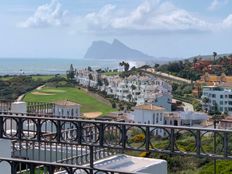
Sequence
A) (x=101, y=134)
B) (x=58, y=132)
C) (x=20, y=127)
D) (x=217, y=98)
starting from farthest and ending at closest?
(x=217, y=98) → (x=20, y=127) → (x=58, y=132) → (x=101, y=134)

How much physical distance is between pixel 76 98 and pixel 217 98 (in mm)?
18356

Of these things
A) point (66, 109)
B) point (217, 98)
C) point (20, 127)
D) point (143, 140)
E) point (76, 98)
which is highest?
point (20, 127)

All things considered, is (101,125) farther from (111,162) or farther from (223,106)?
(223,106)

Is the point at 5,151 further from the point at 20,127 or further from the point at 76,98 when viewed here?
the point at 76,98

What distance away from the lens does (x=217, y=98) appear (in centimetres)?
6084

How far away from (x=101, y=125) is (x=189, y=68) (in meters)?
75.0

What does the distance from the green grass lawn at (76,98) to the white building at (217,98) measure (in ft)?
41.0

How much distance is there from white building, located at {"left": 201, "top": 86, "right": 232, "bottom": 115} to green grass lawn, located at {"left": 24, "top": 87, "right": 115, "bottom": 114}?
12483 mm

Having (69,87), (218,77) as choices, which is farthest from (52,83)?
(218,77)

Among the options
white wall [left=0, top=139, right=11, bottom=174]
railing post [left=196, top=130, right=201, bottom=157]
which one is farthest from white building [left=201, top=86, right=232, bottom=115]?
railing post [left=196, top=130, right=201, bottom=157]

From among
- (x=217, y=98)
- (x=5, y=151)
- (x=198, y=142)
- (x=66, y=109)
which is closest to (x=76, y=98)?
(x=217, y=98)

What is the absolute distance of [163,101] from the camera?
2036 inches

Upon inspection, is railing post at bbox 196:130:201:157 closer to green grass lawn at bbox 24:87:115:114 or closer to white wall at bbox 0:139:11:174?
white wall at bbox 0:139:11:174

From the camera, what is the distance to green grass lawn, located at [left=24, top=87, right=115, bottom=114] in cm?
4791
